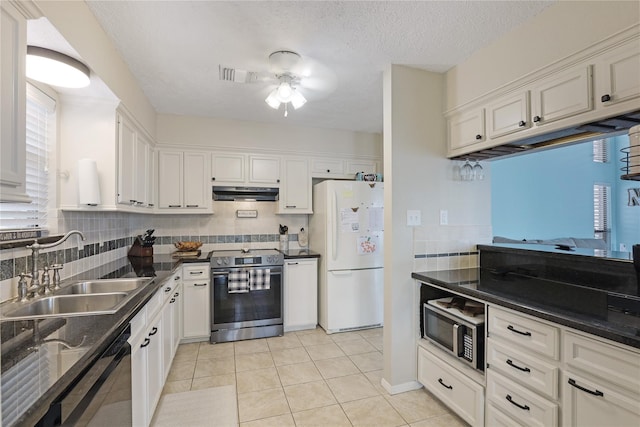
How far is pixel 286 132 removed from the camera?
392cm

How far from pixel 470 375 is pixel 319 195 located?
2.45 meters

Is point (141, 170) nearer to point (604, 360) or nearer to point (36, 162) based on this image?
point (36, 162)

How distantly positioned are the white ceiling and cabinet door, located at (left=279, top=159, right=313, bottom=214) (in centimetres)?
124

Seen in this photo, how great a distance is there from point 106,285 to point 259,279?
1499mm

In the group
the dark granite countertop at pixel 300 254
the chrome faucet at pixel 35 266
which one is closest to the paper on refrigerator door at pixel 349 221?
the dark granite countertop at pixel 300 254

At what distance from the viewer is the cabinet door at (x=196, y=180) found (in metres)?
3.55

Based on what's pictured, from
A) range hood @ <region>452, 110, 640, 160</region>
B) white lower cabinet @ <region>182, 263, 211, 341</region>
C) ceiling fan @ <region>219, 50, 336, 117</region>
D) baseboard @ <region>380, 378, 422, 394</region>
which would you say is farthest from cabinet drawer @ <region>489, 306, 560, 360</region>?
white lower cabinet @ <region>182, 263, 211, 341</region>

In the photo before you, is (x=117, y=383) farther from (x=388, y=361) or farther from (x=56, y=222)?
(x=388, y=361)

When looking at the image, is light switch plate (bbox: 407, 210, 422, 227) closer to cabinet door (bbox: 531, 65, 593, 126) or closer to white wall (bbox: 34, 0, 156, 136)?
cabinet door (bbox: 531, 65, 593, 126)

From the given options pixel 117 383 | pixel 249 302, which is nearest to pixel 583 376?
pixel 117 383

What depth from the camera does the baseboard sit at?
234 cm

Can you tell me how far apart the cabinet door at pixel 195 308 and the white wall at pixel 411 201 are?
1.94m

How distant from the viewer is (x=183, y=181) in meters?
3.54

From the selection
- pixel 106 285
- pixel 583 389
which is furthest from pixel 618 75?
pixel 106 285
